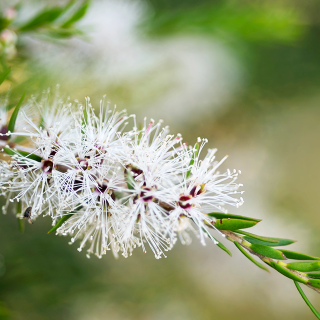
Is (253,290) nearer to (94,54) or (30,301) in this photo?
(30,301)

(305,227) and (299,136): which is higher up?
(299,136)

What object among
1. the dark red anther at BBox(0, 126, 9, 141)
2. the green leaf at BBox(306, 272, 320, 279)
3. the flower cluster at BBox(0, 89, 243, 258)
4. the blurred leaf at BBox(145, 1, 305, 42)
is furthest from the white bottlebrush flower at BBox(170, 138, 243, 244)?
the blurred leaf at BBox(145, 1, 305, 42)

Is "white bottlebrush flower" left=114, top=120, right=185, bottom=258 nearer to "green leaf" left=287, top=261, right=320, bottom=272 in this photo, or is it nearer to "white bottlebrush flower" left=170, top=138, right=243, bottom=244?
"white bottlebrush flower" left=170, top=138, right=243, bottom=244

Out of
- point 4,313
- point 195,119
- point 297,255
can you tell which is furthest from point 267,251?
point 195,119

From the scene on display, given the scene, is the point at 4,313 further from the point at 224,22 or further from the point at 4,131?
the point at 224,22

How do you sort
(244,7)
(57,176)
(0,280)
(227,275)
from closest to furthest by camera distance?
1. (57,176)
2. (0,280)
3. (244,7)
4. (227,275)

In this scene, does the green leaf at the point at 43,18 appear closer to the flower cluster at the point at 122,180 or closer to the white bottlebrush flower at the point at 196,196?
the flower cluster at the point at 122,180

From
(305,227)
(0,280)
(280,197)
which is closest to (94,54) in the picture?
(0,280)
